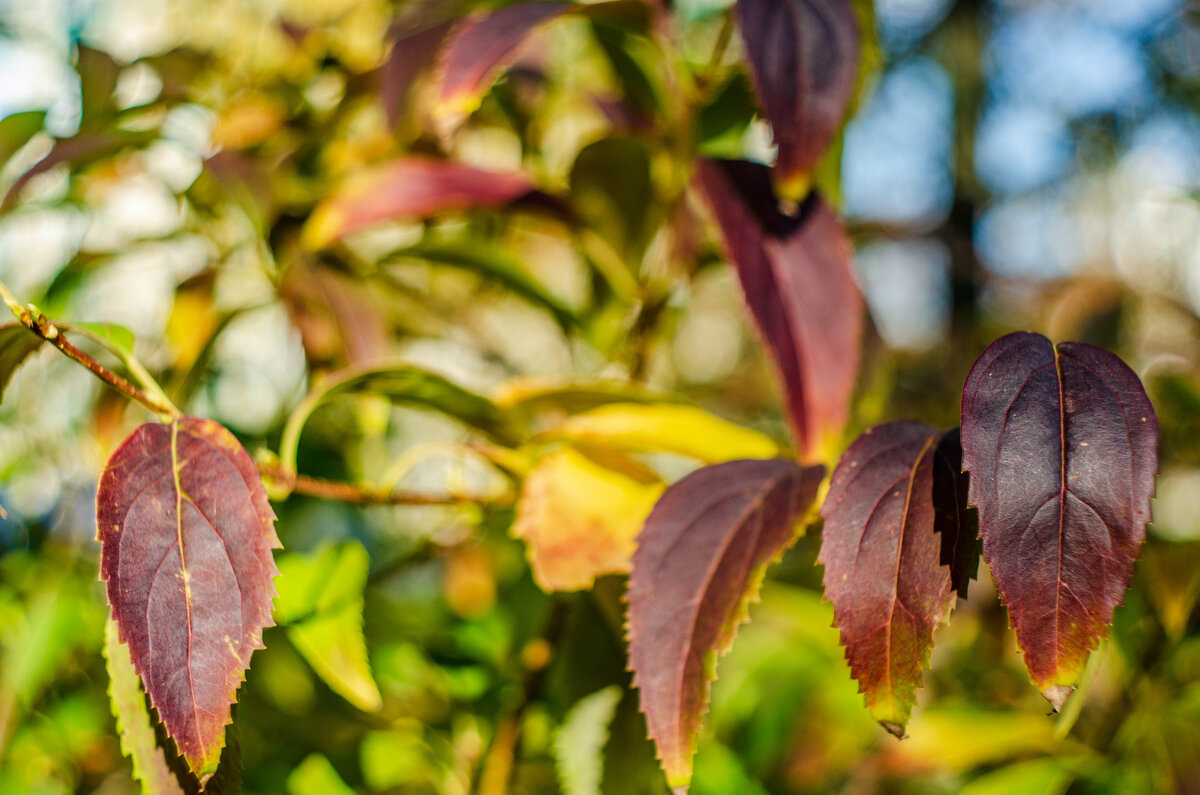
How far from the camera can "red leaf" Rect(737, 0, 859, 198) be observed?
1.36 ft

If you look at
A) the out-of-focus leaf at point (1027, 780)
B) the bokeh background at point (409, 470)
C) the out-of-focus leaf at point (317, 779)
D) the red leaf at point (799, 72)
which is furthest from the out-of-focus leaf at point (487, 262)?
the out-of-focus leaf at point (1027, 780)

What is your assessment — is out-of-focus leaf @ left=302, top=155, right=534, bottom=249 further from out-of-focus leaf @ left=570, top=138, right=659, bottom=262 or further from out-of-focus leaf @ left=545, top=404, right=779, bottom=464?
out-of-focus leaf @ left=545, top=404, right=779, bottom=464

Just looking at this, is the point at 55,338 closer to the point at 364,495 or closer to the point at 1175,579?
the point at 364,495

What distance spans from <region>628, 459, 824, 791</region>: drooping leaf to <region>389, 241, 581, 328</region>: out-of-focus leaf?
0.32 m

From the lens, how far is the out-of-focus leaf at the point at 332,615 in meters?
0.46

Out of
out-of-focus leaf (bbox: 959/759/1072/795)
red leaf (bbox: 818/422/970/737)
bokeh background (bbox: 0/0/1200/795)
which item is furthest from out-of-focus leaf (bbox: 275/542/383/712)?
out-of-focus leaf (bbox: 959/759/1072/795)

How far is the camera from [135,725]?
1.14 ft

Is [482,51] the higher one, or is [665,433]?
[482,51]

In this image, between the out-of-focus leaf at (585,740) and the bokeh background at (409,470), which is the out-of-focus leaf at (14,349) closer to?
the bokeh background at (409,470)

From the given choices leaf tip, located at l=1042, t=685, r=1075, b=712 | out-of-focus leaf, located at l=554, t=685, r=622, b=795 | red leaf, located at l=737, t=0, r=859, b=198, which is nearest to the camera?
leaf tip, located at l=1042, t=685, r=1075, b=712

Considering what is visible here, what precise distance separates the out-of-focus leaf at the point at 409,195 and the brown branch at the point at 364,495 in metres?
0.20

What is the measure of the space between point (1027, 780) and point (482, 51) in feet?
2.11

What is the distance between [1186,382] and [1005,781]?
336mm

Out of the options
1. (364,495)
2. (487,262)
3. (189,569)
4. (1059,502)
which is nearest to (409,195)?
(487,262)
